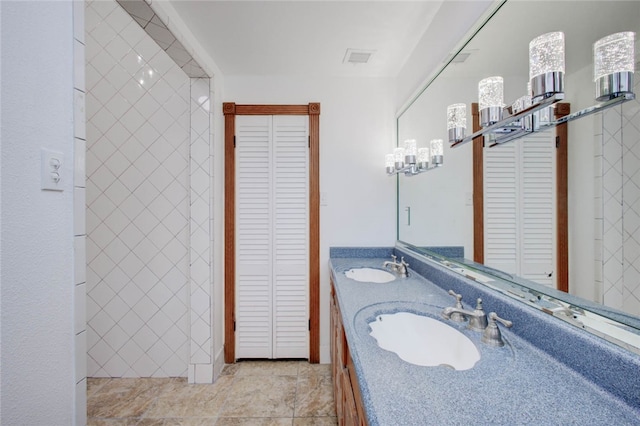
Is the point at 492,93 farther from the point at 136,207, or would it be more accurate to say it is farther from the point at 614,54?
the point at 136,207

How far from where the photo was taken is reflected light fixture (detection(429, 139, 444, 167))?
1581mm

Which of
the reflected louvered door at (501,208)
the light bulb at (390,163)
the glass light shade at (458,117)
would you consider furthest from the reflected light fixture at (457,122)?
the light bulb at (390,163)

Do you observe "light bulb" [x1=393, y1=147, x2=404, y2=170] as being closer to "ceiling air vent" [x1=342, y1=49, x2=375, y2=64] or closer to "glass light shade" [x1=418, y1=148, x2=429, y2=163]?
"glass light shade" [x1=418, y1=148, x2=429, y2=163]

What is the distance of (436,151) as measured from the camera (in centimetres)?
161

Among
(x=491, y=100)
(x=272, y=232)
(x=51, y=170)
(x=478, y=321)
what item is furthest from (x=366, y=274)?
(x=51, y=170)

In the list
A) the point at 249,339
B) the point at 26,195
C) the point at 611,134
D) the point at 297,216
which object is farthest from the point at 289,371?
the point at 611,134

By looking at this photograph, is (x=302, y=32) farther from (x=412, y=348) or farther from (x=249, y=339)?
(x=249, y=339)

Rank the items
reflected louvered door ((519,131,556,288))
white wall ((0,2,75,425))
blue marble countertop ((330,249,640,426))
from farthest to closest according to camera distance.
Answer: reflected louvered door ((519,131,556,288)) → white wall ((0,2,75,425)) → blue marble countertop ((330,249,640,426))

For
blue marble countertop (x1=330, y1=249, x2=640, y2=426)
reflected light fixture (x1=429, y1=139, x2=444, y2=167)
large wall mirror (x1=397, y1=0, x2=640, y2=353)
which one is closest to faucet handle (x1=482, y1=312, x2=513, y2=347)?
blue marble countertop (x1=330, y1=249, x2=640, y2=426)

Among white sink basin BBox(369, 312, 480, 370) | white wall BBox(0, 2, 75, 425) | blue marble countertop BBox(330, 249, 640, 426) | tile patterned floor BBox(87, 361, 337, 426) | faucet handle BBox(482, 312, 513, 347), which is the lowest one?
tile patterned floor BBox(87, 361, 337, 426)

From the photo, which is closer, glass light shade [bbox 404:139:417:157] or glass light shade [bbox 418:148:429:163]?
glass light shade [bbox 418:148:429:163]

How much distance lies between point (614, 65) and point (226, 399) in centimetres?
243

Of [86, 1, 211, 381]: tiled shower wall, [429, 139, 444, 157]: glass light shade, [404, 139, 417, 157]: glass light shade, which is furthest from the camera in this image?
[86, 1, 211, 381]: tiled shower wall

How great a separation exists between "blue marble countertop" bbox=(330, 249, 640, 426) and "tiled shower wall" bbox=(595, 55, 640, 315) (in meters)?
0.15
